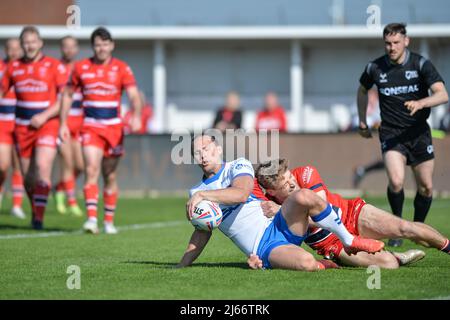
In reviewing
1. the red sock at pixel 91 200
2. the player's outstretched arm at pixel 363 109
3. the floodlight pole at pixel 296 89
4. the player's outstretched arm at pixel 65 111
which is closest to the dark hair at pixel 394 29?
the player's outstretched arm at pixel 363 109

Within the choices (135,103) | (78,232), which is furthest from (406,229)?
(78,232)

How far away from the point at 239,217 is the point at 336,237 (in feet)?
3.00

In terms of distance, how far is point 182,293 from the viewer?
23.7ft

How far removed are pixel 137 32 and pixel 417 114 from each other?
68.5 feet

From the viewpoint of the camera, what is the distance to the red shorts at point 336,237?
865cm

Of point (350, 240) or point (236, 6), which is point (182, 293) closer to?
point (350, 240)

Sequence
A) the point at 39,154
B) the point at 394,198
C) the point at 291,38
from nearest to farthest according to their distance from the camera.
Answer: the point at 394,198
the point at 39,154
the point at 291,38

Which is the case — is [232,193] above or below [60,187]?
above

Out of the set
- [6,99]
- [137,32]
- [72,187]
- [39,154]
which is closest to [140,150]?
[72,187]

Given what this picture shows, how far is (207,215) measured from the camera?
812 centimetres

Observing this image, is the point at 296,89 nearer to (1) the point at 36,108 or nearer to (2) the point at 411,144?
(1) the point at 36,108

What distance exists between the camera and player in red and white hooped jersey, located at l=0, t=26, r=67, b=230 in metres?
13.7

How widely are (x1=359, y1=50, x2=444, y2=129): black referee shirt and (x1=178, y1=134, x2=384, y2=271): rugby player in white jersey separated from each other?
3062 mm

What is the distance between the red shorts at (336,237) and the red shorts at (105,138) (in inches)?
200
